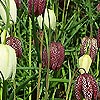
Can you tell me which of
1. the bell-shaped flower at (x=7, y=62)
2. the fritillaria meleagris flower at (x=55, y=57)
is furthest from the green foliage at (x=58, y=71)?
the bell-shaped flower at (x=7, y=62)

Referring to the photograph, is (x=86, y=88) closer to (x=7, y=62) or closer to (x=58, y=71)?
(x=7, y=62)

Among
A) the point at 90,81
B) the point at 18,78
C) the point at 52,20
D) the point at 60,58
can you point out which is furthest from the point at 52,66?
the point at 18,78

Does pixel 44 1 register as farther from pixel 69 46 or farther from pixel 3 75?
pixel 69 46

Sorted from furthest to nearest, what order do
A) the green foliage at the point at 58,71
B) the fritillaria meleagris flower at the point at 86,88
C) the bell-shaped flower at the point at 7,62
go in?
the green foliage at the point at 58,71
the fritillaria meleagris flower at the point at 86,88
the bell-shaped flower at the point at 7,62

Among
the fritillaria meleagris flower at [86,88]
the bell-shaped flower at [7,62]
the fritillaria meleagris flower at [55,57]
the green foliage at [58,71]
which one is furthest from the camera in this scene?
the green foliage at [58,71]

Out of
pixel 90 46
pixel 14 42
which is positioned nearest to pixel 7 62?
pixel 14 42

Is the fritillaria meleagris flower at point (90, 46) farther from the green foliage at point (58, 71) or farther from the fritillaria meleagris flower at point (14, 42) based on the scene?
the fritillaria meleagris flower at point (14, 42)
